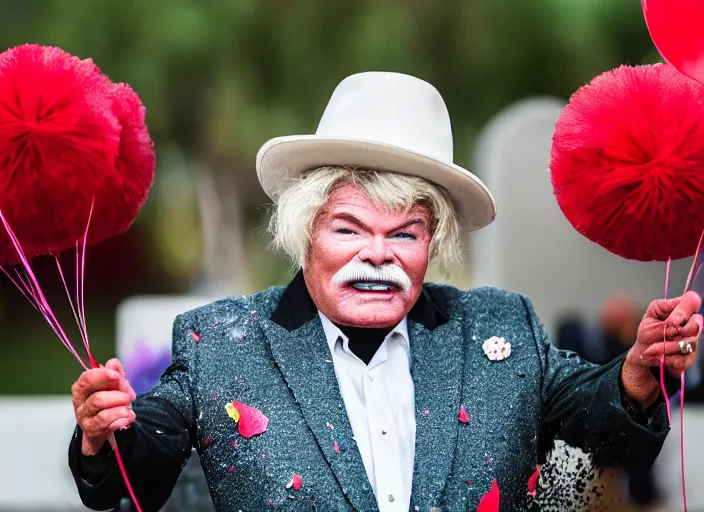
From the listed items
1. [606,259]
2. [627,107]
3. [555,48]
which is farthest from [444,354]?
[555,48]

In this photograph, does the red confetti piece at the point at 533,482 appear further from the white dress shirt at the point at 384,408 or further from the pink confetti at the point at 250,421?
the pink confetti at the point at 250,421

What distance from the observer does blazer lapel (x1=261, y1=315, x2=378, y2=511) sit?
239 cm

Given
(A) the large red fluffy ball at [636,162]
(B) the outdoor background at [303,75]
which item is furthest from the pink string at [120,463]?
(B) the outdoor background at [303,75]

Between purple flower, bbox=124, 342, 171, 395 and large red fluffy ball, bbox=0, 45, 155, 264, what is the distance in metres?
2.01

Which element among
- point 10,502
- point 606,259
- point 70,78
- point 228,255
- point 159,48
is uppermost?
point 70,78

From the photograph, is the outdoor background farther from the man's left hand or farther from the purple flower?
the man's left hand

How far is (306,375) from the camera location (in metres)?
2.54

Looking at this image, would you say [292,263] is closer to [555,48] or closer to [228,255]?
[555,48]

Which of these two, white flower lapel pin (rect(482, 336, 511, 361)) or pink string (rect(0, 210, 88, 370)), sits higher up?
pink string (rect(0, 210, 88, 370))

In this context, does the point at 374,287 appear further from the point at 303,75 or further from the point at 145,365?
the point at 303,75

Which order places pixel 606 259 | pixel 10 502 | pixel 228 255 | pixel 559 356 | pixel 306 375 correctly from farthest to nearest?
pixel 228 255, pixel 606 259, pixel 10 502, pixel 559 356, pixel 306 375

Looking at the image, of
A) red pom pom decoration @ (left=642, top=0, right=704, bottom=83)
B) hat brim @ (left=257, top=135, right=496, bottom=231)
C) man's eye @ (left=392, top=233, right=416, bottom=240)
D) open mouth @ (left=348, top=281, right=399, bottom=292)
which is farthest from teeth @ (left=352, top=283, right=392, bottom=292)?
red pom pom decoration @ (left=642, top=0, right=704, bottom=83)

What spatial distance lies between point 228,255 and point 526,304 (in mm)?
9424

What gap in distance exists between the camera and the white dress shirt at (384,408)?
2.44m
